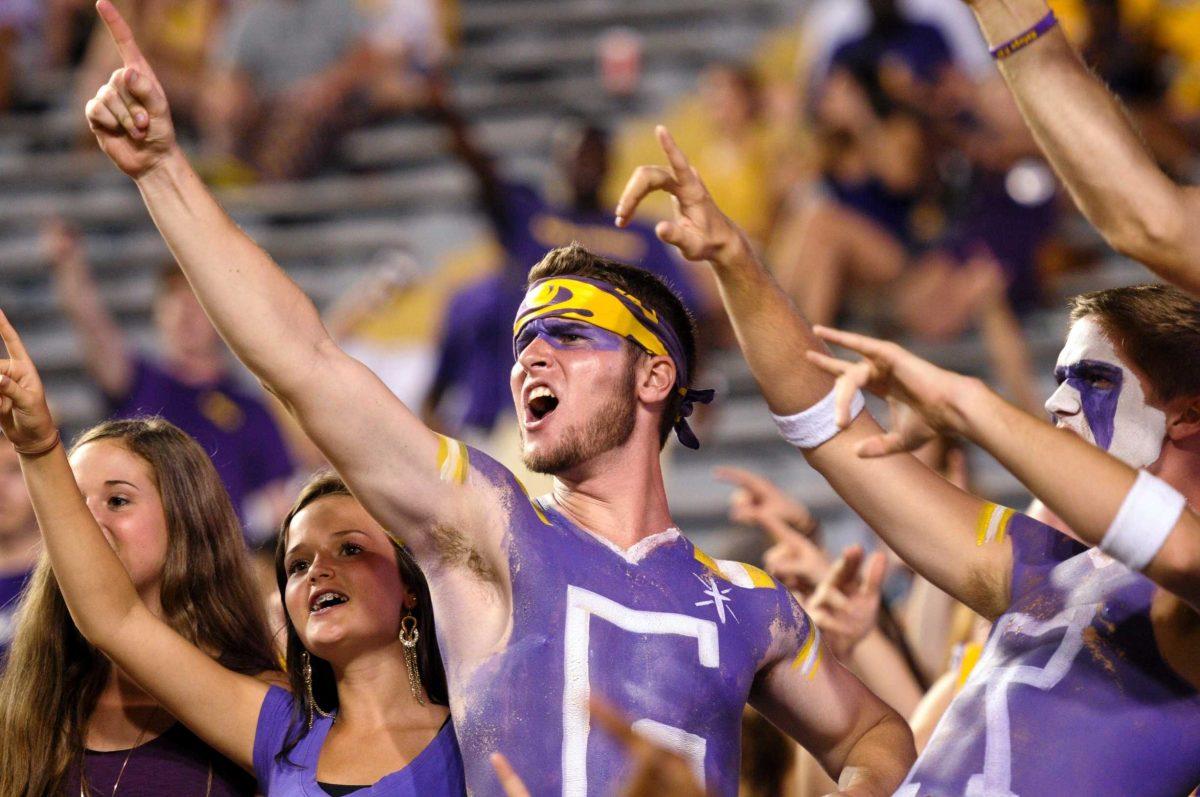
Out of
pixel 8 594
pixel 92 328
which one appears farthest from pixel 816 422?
pixel 92 328

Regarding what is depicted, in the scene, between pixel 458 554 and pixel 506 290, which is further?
pixel 506 290

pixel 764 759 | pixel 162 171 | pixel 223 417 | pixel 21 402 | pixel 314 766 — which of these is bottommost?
pixel 223 417

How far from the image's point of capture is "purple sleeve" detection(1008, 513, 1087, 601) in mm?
2906

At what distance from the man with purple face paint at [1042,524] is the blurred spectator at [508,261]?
411 centimetres

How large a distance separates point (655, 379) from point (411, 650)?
757mm

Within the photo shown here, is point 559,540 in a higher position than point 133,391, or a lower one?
higher

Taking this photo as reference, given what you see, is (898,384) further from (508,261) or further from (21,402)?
(508,261)

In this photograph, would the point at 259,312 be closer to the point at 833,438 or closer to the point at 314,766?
the point at 314,766

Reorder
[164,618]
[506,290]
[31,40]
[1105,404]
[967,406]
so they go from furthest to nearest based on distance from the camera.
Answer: [31,40] < [506,290] < [164,618] < [1105,404] < [967,406]

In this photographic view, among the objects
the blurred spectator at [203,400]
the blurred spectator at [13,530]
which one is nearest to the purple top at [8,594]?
the blurred spectator at [13,530]

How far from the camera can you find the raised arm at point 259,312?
263 cm

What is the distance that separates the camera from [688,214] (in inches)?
122

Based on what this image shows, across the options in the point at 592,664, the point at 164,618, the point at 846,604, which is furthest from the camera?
the point at 846,604

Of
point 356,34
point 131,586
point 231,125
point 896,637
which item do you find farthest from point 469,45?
point 131,586
